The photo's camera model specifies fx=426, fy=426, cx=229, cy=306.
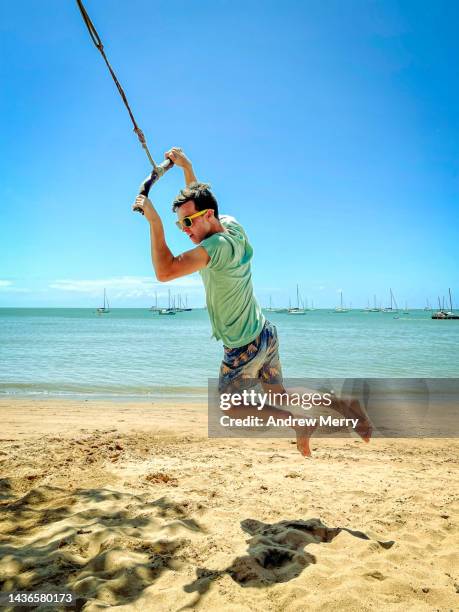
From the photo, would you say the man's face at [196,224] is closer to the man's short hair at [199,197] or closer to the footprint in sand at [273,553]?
the man's short hair at [199,197]

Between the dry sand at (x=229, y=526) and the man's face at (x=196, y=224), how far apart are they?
2218 millimetres

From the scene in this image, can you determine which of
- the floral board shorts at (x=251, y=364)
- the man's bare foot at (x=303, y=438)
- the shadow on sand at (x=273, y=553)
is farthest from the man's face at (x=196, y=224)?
the shadow on sand at (x=273, y=553)

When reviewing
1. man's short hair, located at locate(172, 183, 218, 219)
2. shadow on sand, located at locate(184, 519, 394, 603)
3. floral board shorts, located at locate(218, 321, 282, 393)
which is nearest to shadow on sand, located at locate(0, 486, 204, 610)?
shadow on sand, located at locate(184, 519, 394, 603)

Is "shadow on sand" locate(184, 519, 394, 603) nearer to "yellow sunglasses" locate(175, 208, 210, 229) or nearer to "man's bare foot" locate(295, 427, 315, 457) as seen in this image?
"man's bare foot" locate(295, 427, 315, 457)

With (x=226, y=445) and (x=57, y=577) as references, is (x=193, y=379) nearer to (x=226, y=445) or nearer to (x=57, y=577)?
(x=226, y=445)

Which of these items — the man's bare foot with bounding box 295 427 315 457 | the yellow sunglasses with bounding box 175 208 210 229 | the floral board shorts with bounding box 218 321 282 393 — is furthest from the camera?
the man's bare foot with bounding box 295 427 315 457

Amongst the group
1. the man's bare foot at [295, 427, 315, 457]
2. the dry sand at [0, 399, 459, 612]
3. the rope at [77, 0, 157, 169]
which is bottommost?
the dry sand at [0, 399, 459, 612]

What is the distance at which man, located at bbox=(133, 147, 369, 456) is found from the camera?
99.8 inches

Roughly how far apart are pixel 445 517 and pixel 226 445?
11.0 feet

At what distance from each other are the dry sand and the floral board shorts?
1209 millimetres

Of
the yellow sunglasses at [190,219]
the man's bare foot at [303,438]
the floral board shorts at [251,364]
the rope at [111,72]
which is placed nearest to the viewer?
the rope at [111,72]

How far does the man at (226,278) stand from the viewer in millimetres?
2534

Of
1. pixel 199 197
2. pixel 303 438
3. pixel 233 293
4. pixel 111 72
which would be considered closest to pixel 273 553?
pixel 303 438

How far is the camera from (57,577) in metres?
2.70
